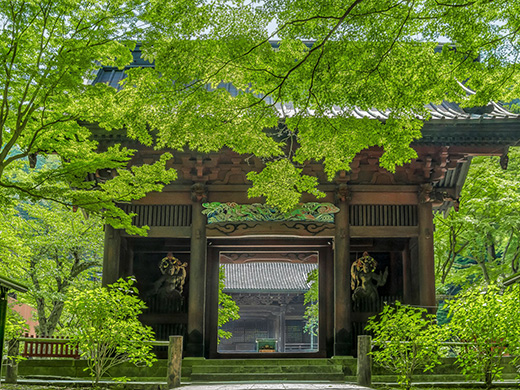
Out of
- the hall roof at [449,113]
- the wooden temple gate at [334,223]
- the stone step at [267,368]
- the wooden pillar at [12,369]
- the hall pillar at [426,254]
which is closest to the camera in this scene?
the wooden pillar at [12,369]

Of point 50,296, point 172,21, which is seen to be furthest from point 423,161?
point 50,296

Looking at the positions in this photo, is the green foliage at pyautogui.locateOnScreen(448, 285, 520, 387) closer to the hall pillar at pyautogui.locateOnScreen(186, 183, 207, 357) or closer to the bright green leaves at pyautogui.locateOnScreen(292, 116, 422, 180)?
the bright green leaves at pyautogui.locateOnScreen(292, 116, 422, 180)

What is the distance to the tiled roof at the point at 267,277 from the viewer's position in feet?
73.5

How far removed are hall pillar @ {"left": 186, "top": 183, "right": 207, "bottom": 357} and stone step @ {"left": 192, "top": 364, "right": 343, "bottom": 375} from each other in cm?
56

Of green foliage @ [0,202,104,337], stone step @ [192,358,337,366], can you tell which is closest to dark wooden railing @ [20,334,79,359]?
stone step @ [192,358,337,366]

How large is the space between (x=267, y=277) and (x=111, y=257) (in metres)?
11.2

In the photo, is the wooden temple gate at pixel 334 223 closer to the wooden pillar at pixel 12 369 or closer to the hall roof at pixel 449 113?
the hall roof at pixel 449 113

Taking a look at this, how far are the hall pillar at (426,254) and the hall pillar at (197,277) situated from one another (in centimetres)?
493

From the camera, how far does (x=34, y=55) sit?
833 cm

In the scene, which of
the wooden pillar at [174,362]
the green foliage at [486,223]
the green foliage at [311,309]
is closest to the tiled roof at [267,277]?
the green foliage at [311,309]

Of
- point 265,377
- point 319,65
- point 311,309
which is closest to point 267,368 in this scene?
point 265,377

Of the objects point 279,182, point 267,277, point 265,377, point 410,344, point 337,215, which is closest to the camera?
point 410,344

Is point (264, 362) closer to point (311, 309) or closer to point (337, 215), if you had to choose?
point (337, 215)

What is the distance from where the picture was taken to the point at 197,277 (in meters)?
12.8
